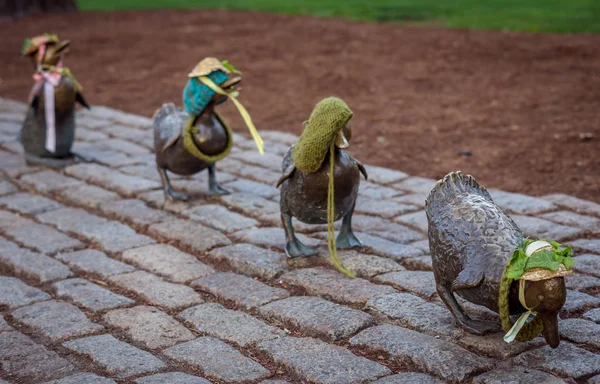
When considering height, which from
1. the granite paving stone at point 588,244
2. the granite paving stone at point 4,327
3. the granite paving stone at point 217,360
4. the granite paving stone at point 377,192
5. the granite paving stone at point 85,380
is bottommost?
the granite paving stone at point 4,327

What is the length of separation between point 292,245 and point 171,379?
Answer: 1386mm

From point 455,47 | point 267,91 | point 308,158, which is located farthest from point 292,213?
point 455,47

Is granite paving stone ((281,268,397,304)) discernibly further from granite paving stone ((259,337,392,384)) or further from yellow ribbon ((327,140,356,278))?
granite paving stone ((259,337,392,384))

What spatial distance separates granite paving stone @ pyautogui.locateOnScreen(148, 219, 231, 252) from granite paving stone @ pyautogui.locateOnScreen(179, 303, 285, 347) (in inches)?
34.5

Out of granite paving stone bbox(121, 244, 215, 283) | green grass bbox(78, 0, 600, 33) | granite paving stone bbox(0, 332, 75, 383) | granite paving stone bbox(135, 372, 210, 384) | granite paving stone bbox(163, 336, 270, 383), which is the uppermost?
green grass bbox(78, 0, 600, 33)

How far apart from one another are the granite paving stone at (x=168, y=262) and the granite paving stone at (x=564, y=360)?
1.98 m

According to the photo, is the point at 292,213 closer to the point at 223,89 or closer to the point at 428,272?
the point at 428,272

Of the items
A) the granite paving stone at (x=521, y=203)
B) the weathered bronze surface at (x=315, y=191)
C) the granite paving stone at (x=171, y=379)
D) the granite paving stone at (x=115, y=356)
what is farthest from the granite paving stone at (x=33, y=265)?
the granite paving stone at (x=521, y=203)

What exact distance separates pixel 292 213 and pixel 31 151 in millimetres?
3373

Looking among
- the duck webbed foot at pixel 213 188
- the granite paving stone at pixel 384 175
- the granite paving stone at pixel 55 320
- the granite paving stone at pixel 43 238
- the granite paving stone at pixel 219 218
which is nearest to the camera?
the granite paving stone at pixel 55 320

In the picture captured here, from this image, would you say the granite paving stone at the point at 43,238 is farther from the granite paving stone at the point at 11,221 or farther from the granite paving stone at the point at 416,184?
the granite paving stone at the point at 416,184

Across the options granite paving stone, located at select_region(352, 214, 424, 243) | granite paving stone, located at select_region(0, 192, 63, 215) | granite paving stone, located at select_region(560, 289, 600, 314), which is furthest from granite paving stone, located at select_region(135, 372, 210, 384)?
granite paving stone, located at select_region(0, 192, 63, 215)

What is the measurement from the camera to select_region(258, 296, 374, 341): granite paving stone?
3.86 metres

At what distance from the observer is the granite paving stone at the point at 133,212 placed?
5629 millimetres
